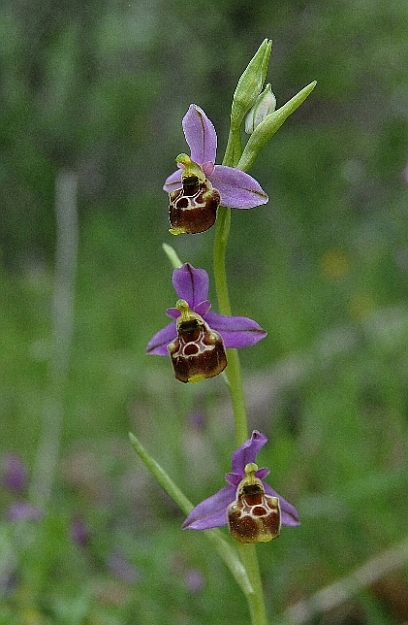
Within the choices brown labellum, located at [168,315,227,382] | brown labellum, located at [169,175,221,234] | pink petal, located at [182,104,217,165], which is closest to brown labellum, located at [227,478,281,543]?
brown labellum, located at [168,315,227,382]

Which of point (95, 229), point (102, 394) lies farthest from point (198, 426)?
point (95, 229)

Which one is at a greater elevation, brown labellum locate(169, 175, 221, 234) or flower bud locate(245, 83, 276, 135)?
flower bud locate(245, 83, 276, 135)

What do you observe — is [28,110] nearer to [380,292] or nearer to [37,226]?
[37,226]

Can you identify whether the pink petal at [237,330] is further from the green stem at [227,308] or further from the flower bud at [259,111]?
the flower bud at [259,111]

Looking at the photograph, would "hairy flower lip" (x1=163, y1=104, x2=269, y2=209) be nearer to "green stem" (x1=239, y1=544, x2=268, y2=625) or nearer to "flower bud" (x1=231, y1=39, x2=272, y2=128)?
"flower bud" (x1=231, y1=39, x2=272, y2=128)

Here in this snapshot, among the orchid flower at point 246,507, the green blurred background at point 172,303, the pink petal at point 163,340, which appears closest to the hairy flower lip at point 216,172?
the pink petal at point 163,340

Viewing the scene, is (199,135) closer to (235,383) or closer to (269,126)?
(269,126)
